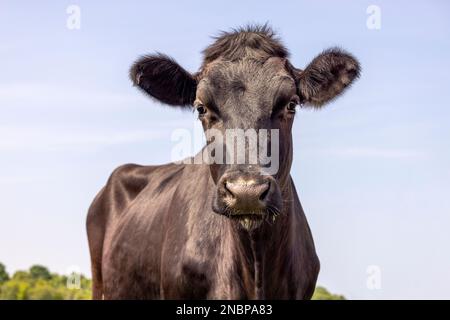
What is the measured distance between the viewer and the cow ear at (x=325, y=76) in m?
8.22

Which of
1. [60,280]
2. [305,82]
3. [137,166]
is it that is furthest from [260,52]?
[60,280]

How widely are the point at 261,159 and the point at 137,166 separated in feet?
22.0

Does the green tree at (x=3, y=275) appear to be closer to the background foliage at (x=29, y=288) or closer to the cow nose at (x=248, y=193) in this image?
the background foliage at (x=29, y=288)

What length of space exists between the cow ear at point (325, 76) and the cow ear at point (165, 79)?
1.26 m

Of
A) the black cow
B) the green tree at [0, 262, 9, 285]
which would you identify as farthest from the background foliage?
the black cow

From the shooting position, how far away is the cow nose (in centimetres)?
650

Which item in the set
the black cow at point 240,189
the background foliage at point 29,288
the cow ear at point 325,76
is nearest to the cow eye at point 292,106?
the black cow at point 240,189

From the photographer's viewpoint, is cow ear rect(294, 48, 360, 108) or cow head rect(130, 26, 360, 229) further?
cow ear rect(294, 48, 360, 108)

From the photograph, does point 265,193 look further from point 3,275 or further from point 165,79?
point 3,275

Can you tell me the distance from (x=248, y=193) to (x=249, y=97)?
1196mm

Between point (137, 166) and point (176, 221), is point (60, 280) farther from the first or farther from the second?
point (176, 221)

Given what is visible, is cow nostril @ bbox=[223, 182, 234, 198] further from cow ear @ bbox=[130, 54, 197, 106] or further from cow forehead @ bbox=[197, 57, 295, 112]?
cow ear @ bbox=[130, 54, 197, 106]

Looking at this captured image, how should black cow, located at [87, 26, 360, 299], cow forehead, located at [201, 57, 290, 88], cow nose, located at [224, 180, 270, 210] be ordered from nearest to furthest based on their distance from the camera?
cow nose, located at [224, 180, 270, 210]
black cow, located at [87, 26, 360, 299]
cow forehead, located at [201, 57, 290, 88]

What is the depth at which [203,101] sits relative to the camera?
756 centimetres
